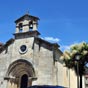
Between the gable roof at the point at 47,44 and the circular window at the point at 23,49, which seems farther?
the circular window at the point at 23,49

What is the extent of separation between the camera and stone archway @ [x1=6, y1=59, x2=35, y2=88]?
34.7m

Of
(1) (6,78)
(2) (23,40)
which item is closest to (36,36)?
(2) (23,40)

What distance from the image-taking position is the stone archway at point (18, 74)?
3472cm

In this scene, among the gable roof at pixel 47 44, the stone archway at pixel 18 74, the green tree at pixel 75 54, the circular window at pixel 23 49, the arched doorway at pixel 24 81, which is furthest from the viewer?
the arched doorway at pixel 24 81

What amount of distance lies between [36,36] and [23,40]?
211 cm

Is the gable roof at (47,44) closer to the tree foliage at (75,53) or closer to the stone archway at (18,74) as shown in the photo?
the stone archway at (18,74)

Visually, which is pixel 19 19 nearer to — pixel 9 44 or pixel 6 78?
pixel 9 44

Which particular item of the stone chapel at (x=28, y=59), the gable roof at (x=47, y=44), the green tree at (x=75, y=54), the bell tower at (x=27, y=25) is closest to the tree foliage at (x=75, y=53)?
the green tree at (x=75, y=54)

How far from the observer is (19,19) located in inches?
1436

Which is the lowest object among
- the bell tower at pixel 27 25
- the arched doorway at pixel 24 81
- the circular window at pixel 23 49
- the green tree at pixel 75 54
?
the arched doorway at pixel 24 81

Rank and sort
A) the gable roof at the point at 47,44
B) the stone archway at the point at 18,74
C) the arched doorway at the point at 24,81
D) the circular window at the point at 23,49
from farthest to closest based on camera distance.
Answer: the arched doorway at the point at 24,81
the circular window at the point at 23,49
the stone archway at the point at 18,74
the gable roof at the point at 47,44

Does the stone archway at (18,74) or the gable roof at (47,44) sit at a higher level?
the gable roof at (47,44)

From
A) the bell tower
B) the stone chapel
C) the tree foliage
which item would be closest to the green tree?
the tree foliage

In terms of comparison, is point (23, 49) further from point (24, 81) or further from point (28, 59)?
point (24, 81)
